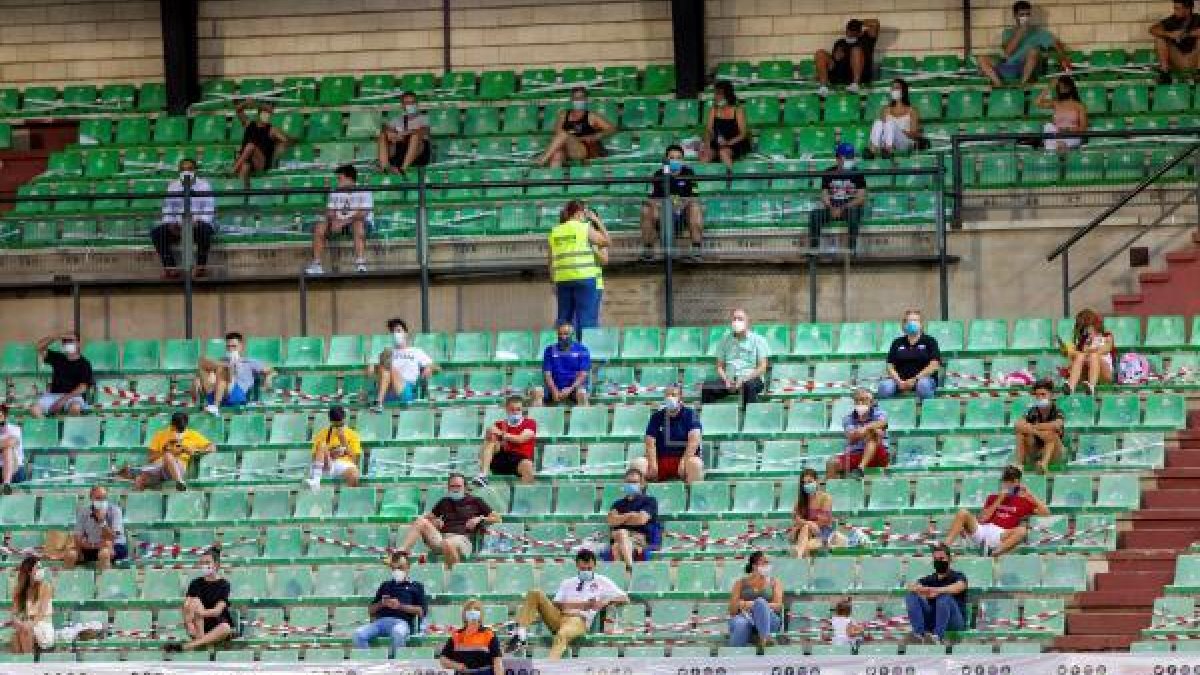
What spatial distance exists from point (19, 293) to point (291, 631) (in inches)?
327

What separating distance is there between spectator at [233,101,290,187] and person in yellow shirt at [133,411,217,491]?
18.3ft

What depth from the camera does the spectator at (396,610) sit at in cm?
2902

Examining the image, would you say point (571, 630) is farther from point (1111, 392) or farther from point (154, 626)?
point (1111, 392)

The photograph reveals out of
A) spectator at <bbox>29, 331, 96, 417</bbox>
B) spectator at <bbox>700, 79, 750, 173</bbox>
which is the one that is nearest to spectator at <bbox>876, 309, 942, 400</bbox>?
spectator at <bbox>700, 79, 750, 173</bbox>

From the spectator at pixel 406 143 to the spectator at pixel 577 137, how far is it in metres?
1.25

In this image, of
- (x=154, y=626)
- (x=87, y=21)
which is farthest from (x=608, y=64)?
(x=154, y=626)

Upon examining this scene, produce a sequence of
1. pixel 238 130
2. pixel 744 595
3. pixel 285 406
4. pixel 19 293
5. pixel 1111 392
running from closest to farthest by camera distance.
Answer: pixel 744 595, pixel 1111 392, pixel 285 406, pixel 19 293, pixel 238 130

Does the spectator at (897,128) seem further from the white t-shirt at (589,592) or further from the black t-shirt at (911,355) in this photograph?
the white t-shirt at (589,592)

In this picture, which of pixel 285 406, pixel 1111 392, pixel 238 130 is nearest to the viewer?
pixel 1111 392

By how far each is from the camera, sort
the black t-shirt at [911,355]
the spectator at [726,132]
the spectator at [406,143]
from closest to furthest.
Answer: the black t-shirt at [911,355]
the spectator at [726,132]
the spectator at [406,143]

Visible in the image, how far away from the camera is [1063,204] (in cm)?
3431

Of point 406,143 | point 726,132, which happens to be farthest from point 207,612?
point 726,132

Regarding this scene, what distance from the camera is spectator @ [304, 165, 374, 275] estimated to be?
35312 millimetres

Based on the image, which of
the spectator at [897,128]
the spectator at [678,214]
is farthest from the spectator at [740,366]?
the spectator at [897,128]
